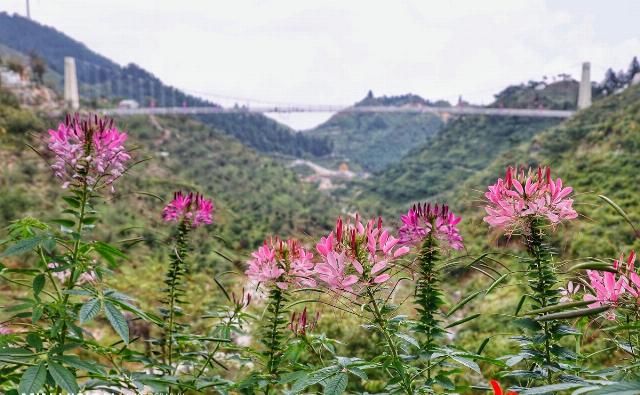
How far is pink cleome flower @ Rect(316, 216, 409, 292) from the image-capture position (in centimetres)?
82

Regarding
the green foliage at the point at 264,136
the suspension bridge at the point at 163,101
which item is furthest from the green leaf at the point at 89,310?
the green foliage at the point at 264,136

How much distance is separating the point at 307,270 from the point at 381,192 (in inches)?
1272

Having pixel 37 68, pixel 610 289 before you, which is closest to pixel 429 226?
pixel 610 289

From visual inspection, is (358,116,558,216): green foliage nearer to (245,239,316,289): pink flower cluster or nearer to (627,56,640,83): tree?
(627,56,640,83): tree

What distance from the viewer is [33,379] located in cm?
83

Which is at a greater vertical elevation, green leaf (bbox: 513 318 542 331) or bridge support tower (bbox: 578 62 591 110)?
bridge support tower (bbox: 578 62 591 110)

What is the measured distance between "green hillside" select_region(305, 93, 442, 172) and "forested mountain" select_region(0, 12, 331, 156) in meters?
4.77

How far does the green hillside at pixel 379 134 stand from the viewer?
64.3m

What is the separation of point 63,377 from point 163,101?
4795cm

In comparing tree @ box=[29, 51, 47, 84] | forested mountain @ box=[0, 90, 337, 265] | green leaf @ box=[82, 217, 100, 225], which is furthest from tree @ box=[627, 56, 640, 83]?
green leaf @ box=[82, 217, 100, 225]

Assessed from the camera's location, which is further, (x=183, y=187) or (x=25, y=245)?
(x=183, y=187)

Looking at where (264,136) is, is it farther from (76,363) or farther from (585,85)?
(76,363)

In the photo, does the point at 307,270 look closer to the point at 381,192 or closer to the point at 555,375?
the point at 555,375

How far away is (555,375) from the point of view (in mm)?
864
